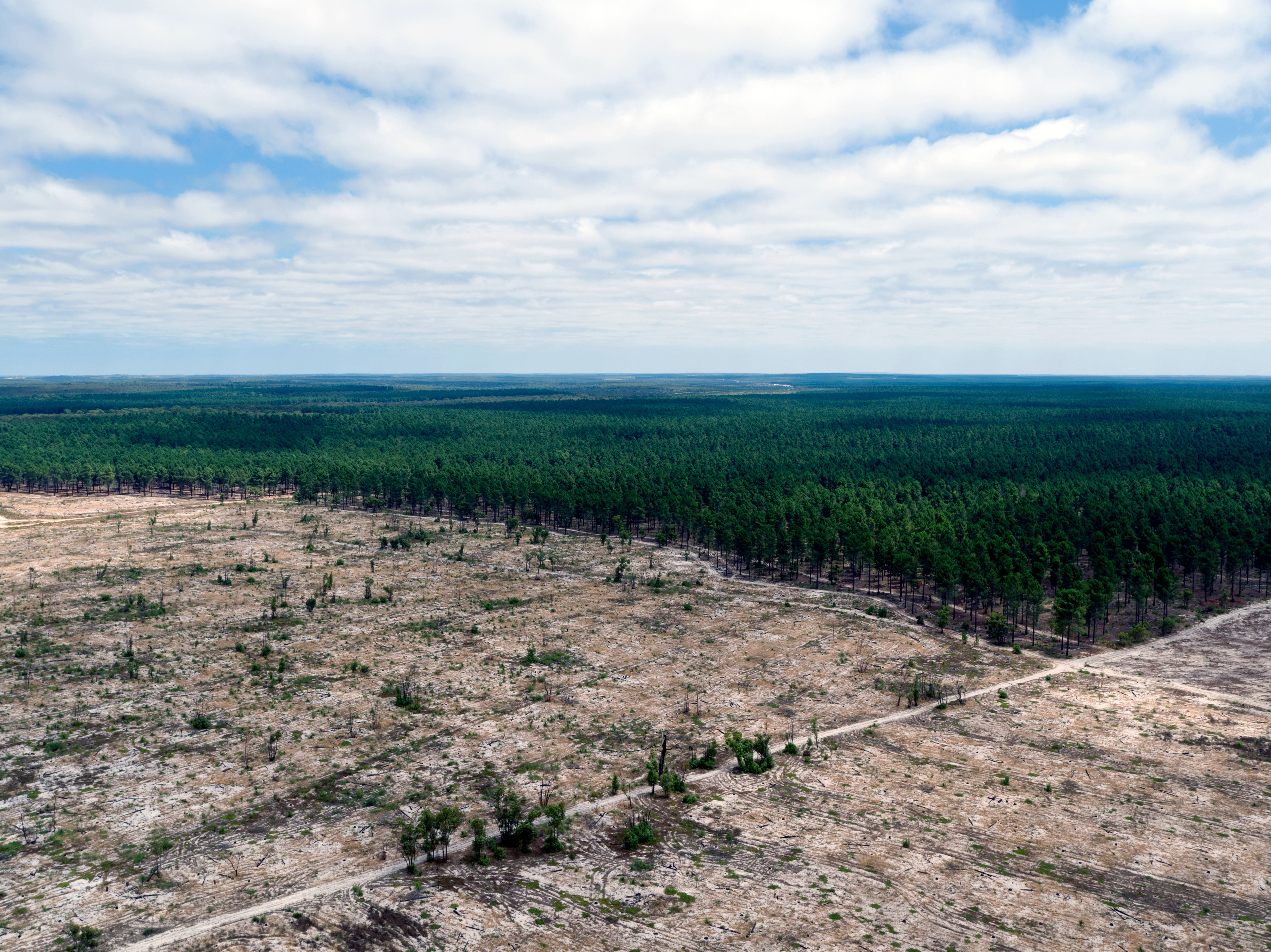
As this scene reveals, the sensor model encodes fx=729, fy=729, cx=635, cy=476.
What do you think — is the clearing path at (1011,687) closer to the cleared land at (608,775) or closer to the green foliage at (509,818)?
the cleared land at (608,775)

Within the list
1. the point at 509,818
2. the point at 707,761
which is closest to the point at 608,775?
the point at 707,761

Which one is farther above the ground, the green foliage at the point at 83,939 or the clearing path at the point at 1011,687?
the green foliage at the point at 83,939

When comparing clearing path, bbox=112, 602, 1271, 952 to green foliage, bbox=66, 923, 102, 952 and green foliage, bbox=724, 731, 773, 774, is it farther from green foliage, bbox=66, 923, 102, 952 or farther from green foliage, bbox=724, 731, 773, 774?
green foliage, bbox=66, 923, 102, 952

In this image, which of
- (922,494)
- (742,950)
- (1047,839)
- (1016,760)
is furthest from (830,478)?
(742,950)

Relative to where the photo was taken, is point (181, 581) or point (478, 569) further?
point (478, 569)

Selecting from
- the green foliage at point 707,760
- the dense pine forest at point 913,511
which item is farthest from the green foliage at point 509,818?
the dense pine forest at point 913,511

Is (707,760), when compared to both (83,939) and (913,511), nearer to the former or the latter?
(83,939)

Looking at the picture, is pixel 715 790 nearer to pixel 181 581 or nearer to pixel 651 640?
pixel 651 640

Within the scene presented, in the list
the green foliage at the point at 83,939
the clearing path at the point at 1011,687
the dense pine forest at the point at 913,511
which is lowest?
the clearing path at the point at 1011,687
